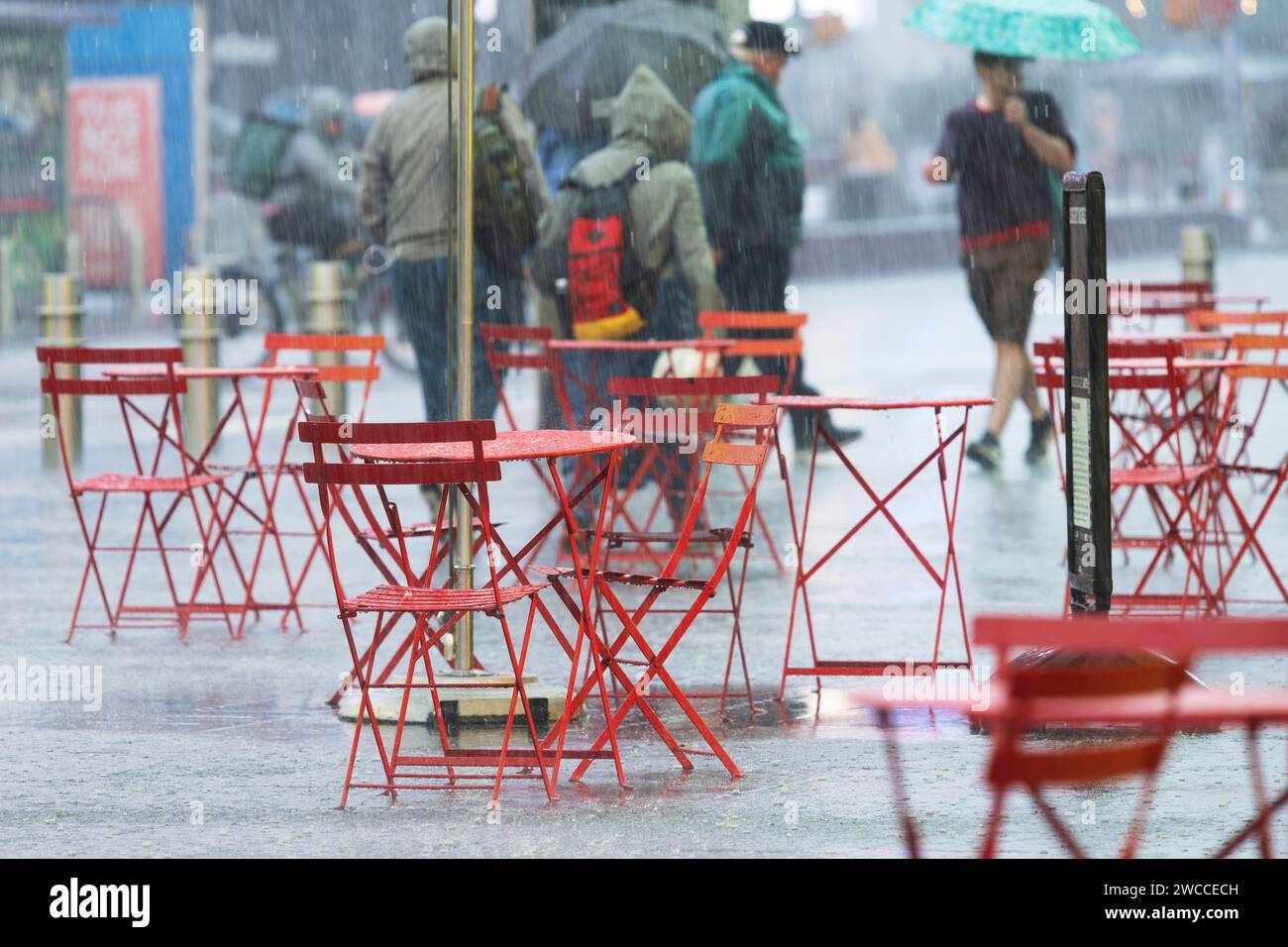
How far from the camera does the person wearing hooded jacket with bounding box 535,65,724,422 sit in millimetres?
11148

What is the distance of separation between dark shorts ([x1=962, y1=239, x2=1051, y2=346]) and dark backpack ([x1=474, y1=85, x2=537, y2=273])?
3285 mm

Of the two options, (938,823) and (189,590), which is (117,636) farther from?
(938,823)

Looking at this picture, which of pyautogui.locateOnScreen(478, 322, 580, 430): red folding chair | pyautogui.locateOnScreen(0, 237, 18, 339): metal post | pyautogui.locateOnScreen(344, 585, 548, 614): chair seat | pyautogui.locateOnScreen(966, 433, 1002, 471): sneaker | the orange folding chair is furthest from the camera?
pyautogui.locateOnScreen(0, 237, 18, 339): metal post

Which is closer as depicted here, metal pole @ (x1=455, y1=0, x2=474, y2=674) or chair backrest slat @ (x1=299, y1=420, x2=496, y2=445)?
→ chair backrest slat @ (x1=299, y1=420, x2=496, y2=445)

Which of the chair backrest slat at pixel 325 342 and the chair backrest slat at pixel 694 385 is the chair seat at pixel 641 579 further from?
the chair backrest slat at pixel 325 342

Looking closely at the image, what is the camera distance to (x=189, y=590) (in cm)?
952

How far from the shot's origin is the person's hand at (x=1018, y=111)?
12.8 m

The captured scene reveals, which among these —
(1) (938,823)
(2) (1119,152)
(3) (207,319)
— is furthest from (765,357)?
(2) (1119,152)

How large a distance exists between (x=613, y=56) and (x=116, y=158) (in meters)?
14.1

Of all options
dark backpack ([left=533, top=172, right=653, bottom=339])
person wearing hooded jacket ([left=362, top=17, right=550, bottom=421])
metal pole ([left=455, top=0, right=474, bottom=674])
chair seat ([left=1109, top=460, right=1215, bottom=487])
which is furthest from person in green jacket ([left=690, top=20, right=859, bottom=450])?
metal pole ([left=455, top=0, right=474, bottom=674])

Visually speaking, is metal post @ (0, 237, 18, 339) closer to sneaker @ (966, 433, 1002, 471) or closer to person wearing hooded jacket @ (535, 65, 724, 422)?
sneaker @ (966, 433, 1002, 471)

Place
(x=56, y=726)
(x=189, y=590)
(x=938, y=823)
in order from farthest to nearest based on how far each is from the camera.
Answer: (x=189, y=590)
(x=56, y=726)
(x=938, y=823)

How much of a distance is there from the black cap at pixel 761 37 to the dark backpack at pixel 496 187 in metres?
2.36
